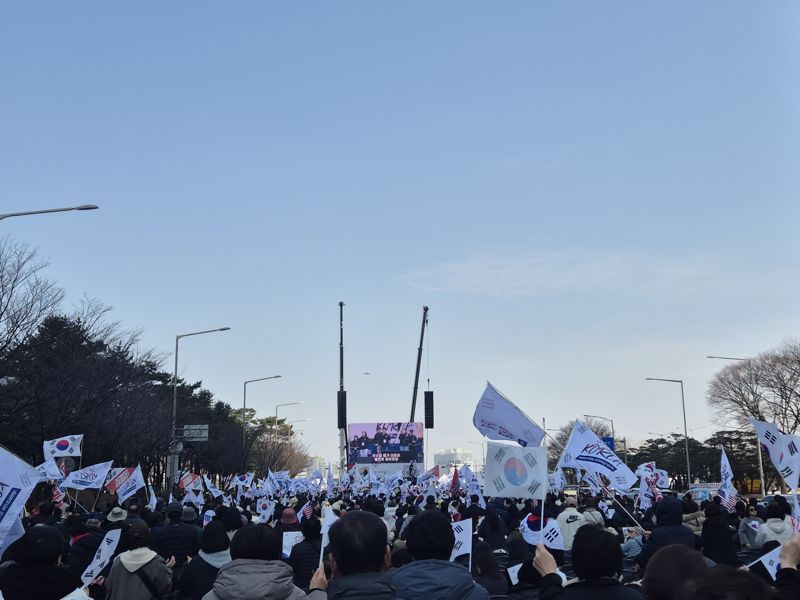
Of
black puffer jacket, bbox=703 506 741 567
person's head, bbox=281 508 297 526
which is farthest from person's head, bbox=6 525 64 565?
black puffer jacket, bbox=703 506 741 567

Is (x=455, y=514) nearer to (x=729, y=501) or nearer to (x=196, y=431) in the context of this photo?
(x=729, y=501)

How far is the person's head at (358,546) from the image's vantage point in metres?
4.01

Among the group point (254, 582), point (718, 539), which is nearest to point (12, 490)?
point (254, 582)

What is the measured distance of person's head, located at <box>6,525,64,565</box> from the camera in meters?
5.91

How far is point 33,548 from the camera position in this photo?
5.91 m

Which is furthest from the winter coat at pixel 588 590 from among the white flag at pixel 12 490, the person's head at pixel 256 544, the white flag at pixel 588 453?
the white flag at pixel 588 453

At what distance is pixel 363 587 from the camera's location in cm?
387

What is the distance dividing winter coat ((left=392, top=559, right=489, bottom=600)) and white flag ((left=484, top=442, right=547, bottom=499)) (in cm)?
372

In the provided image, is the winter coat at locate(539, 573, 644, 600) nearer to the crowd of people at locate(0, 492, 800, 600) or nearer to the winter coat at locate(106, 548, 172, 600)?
the crowd of people at locate(0, 492, 800, 600)

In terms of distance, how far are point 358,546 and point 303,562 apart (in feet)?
22.6

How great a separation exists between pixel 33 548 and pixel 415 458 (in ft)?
236

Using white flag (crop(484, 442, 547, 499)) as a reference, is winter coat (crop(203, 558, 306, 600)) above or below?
below

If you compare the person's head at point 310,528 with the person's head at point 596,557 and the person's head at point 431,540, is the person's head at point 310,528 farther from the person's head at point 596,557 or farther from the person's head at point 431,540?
the person's head at point 596,557

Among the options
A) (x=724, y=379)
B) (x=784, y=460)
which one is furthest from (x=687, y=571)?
(x=724, y=379)
